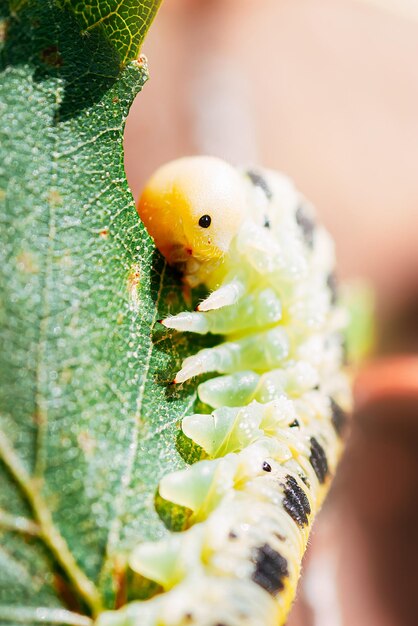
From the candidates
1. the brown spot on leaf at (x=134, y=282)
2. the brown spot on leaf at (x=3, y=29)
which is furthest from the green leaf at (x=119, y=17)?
the brown spot on leaf at (x=134, y=282)

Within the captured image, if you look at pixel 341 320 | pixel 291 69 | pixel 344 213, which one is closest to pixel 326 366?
pixel 341 320

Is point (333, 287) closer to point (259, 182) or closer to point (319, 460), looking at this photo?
point (259, 182)

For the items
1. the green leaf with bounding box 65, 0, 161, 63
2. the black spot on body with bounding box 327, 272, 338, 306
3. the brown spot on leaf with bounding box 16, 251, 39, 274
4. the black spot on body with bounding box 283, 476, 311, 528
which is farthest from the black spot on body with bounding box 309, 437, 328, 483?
the green leaf with bounding box 65, 0, 161, 63

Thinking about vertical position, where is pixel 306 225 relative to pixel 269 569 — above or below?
above

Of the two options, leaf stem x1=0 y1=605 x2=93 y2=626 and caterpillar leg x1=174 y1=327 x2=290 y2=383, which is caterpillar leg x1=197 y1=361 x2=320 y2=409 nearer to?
caterpillar leg x1=174 y1=327 x2=290 y2=383

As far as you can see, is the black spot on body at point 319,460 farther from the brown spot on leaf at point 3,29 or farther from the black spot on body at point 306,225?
the brown spot on leaf at point 3,29

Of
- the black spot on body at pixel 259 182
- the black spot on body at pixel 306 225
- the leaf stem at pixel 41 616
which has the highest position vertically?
the black spot on body at pixel 259 182

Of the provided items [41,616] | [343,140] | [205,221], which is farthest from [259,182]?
[343,140]
